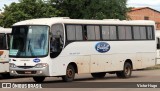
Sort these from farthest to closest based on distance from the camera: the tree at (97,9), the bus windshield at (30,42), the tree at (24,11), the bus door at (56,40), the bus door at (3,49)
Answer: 1. the tree at (97,9)
2. the tree at (24,11)
3. the bus door at (3,49)
4. the bus door at (56,40)
5. the bus windshield at (30,42)

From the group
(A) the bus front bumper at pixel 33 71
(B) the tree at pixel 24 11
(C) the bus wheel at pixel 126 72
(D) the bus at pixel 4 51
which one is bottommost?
(C) the bus wheel at pixel 126 72

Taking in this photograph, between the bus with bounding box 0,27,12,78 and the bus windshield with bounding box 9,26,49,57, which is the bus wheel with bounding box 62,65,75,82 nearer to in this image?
the bus windshield with bounding box 9,26,49,57

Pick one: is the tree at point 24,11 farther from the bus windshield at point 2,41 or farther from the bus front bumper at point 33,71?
the bus front bumper at point 33,71

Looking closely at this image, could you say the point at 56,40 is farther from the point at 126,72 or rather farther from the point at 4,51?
the point at 126,72

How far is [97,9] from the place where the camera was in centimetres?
5781

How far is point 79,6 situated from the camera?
195 ft

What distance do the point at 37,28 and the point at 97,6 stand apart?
36178 mm

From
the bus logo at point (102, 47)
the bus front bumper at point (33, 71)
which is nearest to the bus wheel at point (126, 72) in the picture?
the bus logo at point (102, 47)

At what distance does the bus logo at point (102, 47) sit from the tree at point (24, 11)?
23.9 m

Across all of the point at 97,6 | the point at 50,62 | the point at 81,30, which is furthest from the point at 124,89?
the point at 97,6

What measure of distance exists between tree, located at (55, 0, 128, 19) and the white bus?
27756 mm

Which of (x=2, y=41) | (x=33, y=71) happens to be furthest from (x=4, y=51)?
(x=33, y=71)

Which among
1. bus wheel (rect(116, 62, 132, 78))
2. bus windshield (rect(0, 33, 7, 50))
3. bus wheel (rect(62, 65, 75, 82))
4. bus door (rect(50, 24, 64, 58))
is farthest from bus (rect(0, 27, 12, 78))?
bus wheel (rect(116, 62, 132, 78))

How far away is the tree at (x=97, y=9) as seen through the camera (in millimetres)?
57062
